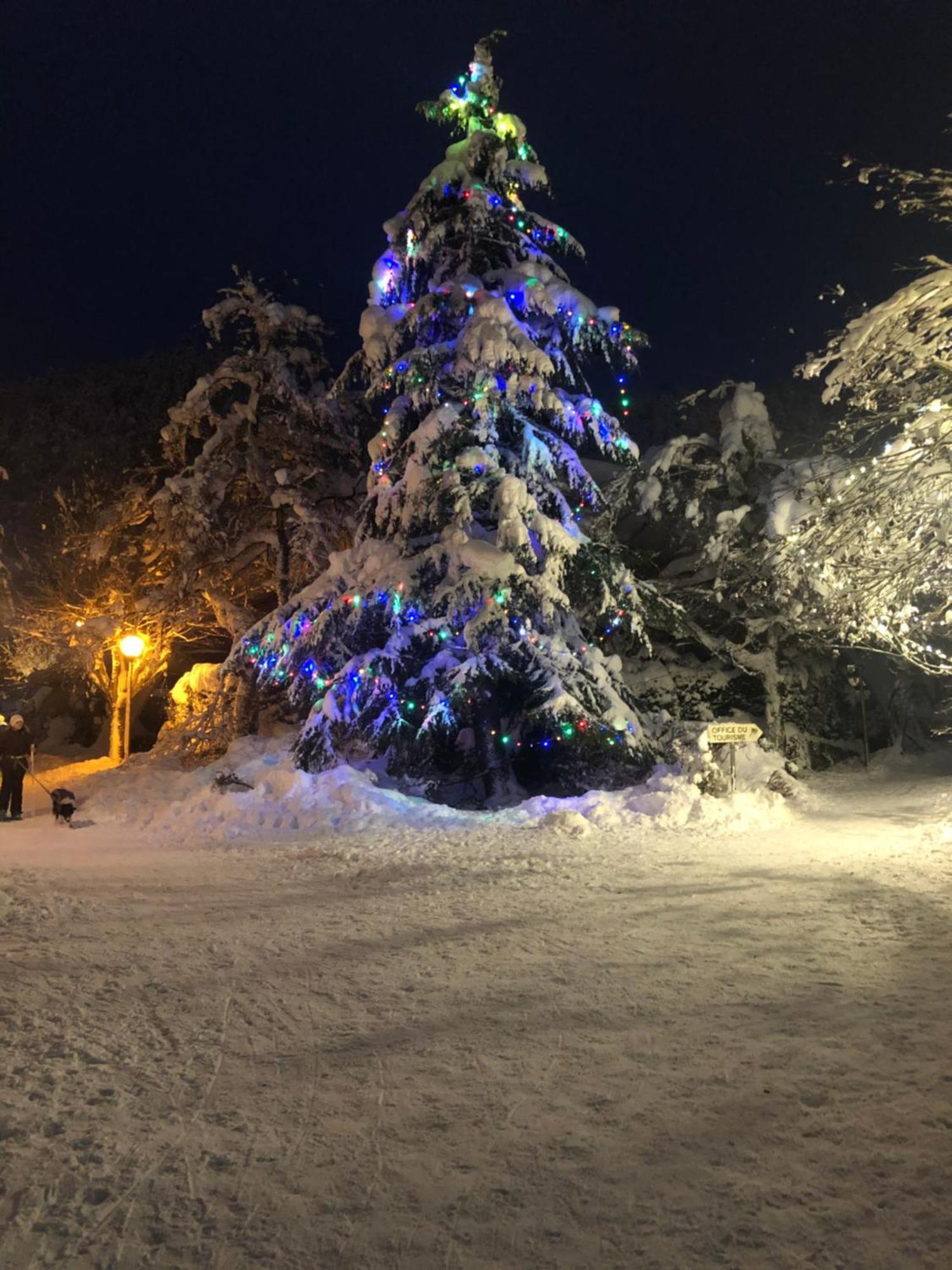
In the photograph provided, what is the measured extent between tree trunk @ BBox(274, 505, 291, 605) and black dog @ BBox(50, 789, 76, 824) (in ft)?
21.4

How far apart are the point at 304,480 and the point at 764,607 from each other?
31.3 feet

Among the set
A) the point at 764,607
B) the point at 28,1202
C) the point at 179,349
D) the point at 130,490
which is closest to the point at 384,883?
the point at 28,1202

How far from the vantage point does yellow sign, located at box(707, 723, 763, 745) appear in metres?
11.6

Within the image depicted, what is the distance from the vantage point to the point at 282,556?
57.1 feet

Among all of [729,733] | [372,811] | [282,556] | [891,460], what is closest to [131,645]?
[282,556]

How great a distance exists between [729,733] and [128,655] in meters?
12.1

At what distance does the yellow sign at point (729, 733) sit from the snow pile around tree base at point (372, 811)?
71 centimetres

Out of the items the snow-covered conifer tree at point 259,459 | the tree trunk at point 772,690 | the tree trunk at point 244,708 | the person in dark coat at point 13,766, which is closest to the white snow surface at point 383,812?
the person in dark coat at point 13,766

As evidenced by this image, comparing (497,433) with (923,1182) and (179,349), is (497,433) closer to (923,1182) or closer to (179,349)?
(923,1182)

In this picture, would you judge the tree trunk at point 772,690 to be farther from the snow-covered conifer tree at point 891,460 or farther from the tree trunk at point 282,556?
the tree trunk at point 282,556

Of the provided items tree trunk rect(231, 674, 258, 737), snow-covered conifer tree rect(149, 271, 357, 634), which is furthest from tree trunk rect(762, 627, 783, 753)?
tree trunk rect(231, 674, 258, 737)

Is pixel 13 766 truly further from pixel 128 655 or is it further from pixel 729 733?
pixel 729 733

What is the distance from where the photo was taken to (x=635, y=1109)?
3.37 m

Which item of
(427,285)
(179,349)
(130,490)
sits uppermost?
(179,349)
